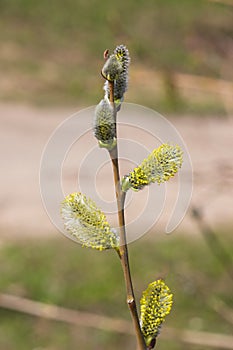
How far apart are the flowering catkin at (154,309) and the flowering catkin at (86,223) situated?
0.31ft

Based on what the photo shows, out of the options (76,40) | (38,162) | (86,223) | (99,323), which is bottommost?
(99,323)

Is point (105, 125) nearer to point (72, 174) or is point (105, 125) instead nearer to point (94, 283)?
point (94, 283)

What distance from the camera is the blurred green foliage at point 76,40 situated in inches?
338

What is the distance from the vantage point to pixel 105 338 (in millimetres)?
4406

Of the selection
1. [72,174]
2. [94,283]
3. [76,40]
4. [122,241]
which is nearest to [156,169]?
[122,241]

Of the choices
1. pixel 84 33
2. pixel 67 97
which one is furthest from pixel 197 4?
pixel 67 97

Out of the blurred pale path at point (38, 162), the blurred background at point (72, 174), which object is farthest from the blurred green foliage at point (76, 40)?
the blurred pale path at point (38, 162)

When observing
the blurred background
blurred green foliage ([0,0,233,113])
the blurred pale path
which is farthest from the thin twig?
blurred green foliage ([0,0,233,113])

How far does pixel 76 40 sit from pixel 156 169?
29.0ft

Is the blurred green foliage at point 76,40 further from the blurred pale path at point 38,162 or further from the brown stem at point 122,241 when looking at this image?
the brown stem at point 122,241

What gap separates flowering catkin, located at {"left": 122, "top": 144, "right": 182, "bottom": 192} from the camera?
848 mm

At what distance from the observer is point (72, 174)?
5680 millimetres

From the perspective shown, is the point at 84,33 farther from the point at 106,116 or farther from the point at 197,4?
the point at 106,116

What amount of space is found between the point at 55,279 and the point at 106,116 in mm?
4377
